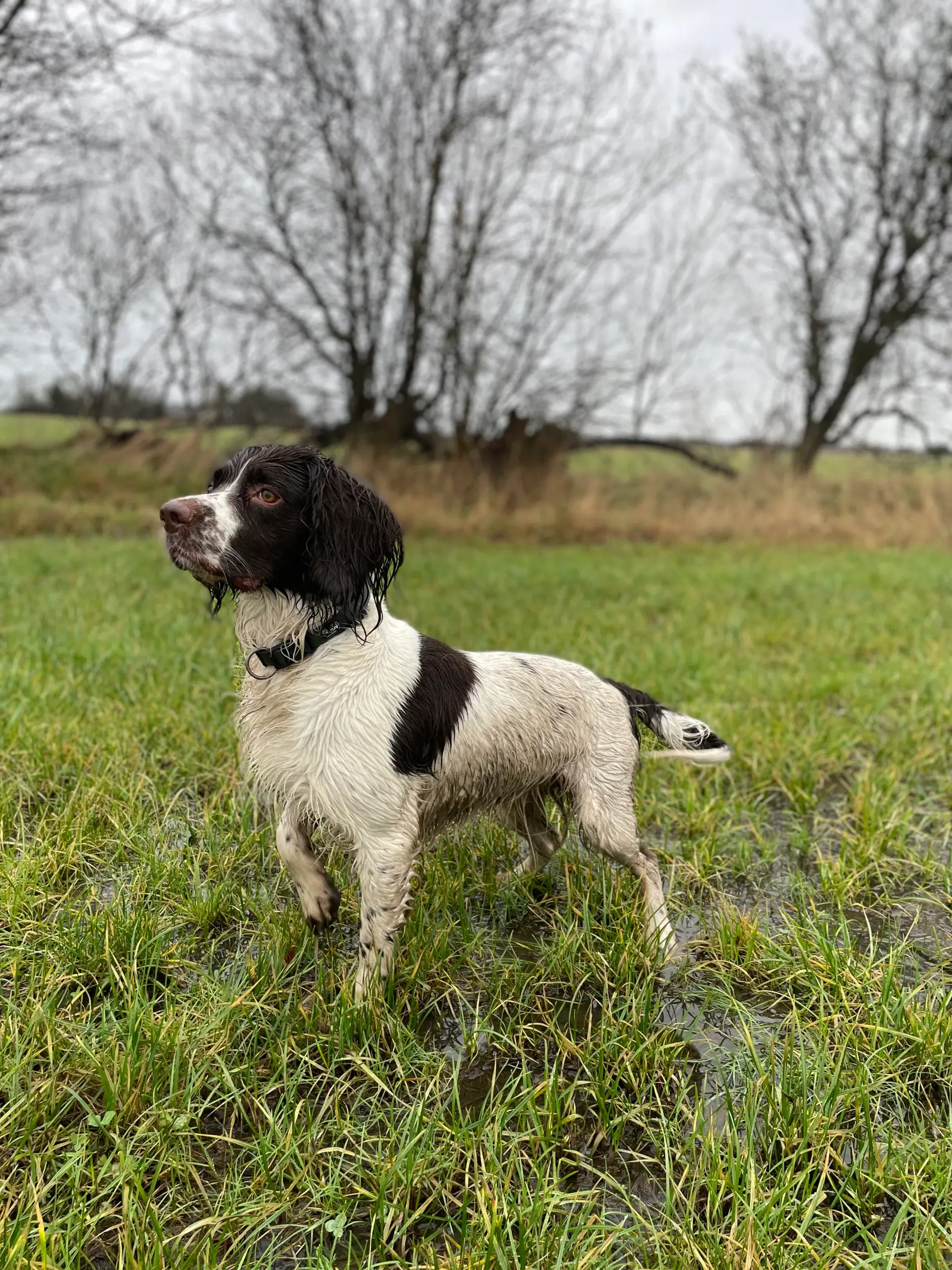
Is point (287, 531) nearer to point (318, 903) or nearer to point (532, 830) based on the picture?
point (318, 903)

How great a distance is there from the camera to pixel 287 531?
1800 mm

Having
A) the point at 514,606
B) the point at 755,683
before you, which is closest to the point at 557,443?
the point at 514,606

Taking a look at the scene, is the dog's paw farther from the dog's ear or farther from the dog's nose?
the dog's nose

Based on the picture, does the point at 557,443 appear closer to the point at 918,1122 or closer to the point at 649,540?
the point at 649,540

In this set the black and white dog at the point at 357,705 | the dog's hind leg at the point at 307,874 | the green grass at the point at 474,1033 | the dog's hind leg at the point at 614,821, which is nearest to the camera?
the green grass at the point at 474,1033

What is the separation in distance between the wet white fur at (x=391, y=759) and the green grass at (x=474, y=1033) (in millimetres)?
204

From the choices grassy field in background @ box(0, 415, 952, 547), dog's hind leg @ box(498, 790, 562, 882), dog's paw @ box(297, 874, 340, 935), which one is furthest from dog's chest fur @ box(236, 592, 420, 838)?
grassy field in background @ box(0, 415, 952, 547)

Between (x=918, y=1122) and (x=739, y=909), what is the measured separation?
2.66 ft

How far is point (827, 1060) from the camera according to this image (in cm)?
165

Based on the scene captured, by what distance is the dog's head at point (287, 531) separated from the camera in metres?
1.70

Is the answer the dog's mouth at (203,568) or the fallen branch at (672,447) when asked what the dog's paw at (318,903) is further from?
the fallen branch at (672,447)

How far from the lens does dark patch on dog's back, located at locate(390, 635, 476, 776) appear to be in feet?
6.17

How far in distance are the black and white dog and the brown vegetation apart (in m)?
8.76

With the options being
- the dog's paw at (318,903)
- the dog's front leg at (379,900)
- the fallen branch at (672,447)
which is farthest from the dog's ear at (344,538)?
the fallen branch at (672,447)
